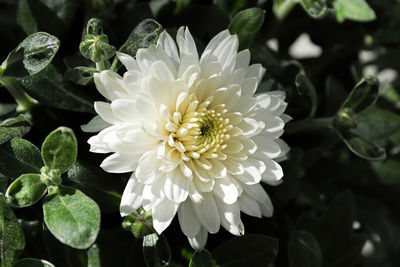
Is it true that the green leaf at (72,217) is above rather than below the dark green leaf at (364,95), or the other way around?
below

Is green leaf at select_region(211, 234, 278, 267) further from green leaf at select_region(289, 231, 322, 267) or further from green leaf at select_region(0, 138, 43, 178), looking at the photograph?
green leaf at select_region(0, 138, 43, 178)

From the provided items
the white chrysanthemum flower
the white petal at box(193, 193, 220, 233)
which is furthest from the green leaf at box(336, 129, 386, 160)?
the white petal at box(193, 193, 220, 233)

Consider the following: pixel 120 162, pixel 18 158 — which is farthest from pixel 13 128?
pixel 120 162

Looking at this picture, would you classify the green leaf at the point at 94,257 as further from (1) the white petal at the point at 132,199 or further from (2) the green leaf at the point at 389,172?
(2) the green leaf at the point at 389,172

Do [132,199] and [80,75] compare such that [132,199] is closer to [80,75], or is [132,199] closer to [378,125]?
[80,75]

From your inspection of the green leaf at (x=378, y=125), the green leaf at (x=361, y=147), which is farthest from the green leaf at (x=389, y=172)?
the green leaf at (x=361, y=147)

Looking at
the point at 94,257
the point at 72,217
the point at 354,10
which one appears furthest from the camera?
the point at 354,10

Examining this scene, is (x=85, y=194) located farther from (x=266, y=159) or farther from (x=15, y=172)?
(x=266, y=159)
